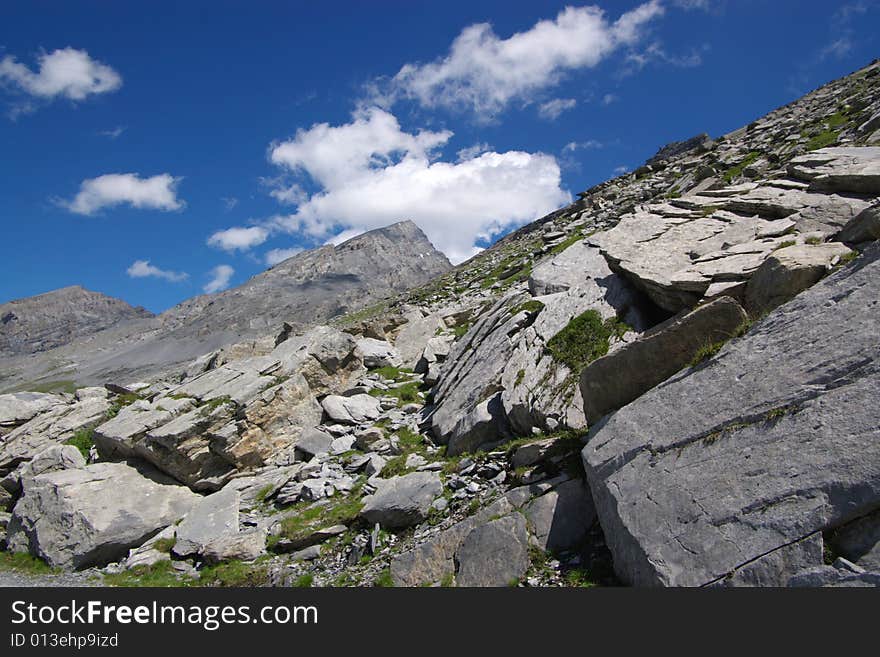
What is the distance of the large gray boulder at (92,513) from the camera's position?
59.0 ft

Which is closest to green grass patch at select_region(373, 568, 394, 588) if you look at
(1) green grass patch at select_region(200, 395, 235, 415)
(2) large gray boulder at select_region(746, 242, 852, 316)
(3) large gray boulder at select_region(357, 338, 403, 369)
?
(2) large gray boulder at select_region(746, 242, 852, 316)

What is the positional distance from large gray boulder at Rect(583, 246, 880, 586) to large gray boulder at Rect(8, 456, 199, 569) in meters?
18.0

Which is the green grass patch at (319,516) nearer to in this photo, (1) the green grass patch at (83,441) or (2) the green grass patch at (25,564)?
(2) the green grass patch at (25,564)

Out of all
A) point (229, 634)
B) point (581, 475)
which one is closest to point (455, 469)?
point (581, 475)

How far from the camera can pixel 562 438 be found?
45.0 ft

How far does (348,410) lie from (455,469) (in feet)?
34.3

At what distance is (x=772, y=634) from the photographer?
6.68m

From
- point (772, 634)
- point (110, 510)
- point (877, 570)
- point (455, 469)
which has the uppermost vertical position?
point (110, 510)

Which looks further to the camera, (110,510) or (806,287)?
(110,510)

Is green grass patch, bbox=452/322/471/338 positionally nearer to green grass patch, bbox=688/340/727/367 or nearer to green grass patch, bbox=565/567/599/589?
green grass patch, bbox=688/340/727/367

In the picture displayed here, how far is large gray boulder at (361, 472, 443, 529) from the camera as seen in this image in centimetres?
1416

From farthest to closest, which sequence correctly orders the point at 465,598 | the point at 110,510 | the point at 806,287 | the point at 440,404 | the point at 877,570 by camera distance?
the point at 440,404
the point at 110,510
the point at 806,287
the point at 465,598
the point at 877,570

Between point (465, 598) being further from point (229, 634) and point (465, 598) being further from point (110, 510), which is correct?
point (110, 510)

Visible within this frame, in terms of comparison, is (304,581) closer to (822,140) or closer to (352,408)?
(352,408)
